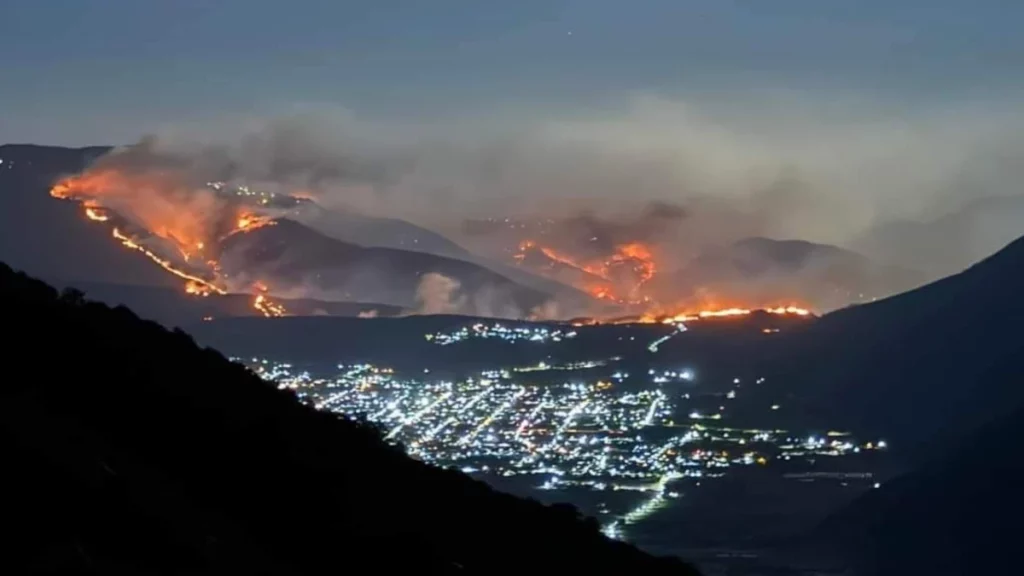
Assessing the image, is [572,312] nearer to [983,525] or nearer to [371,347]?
[371,347]

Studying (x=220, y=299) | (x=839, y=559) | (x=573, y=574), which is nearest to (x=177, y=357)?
(x=573, y=574)

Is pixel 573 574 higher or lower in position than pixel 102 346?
lower

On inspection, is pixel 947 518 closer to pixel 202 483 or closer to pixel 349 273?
pixel 202 483

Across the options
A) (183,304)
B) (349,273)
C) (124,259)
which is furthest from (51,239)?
(349,273)

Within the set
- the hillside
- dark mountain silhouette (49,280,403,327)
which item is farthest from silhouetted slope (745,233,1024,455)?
the hillside

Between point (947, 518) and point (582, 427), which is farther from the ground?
point (582, 427)

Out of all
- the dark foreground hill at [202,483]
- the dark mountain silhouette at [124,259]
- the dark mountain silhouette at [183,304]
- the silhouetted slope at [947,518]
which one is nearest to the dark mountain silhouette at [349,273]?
the dark mountain silhouette at [124,259]
